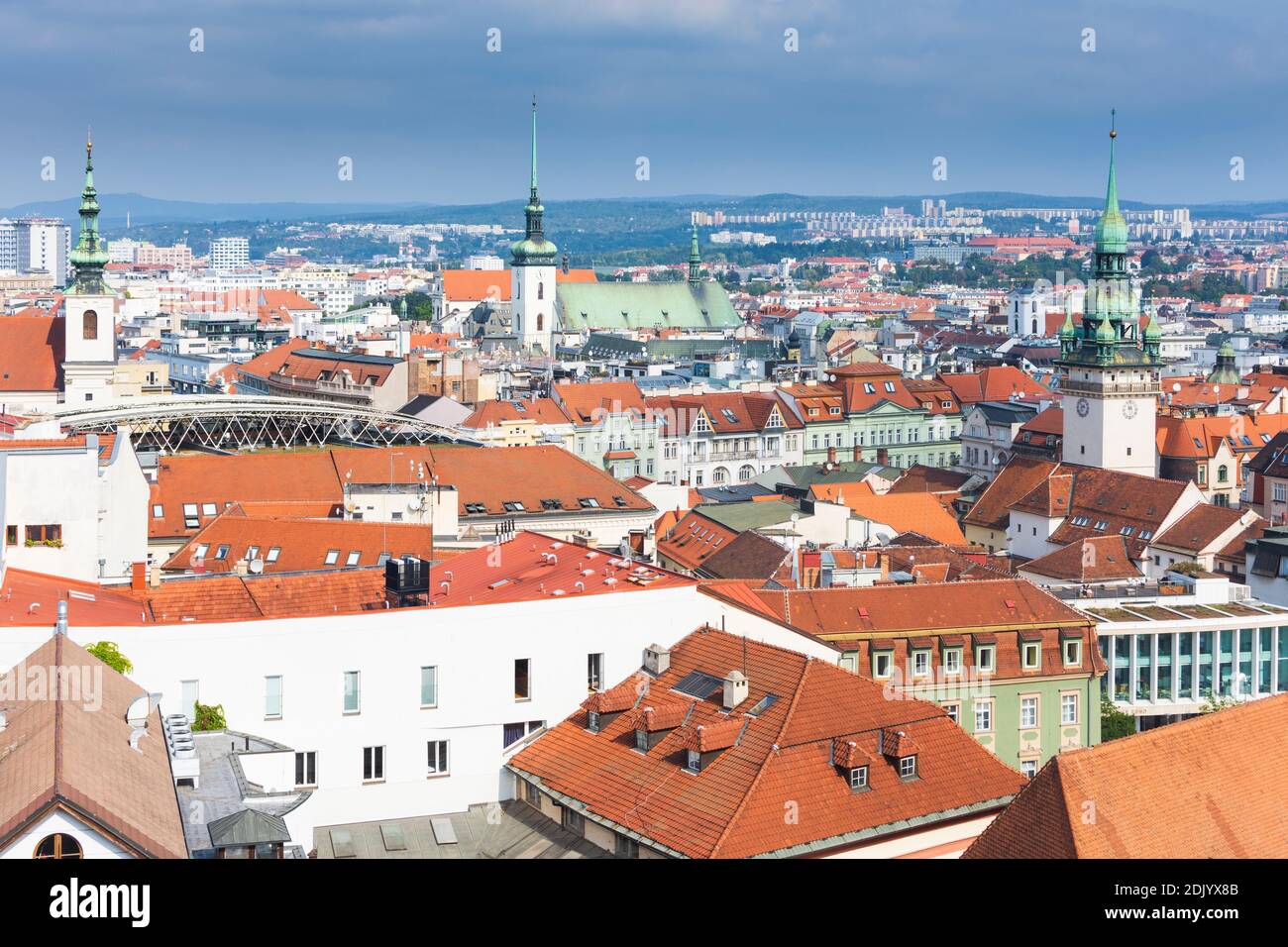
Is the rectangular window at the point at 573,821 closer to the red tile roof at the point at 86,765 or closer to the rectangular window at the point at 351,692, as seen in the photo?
the rectangular window at the point at 351,692

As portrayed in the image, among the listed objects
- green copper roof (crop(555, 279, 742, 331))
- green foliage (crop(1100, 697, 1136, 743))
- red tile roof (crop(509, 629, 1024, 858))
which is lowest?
green foliage (crop(1100, 697, 1136, 743))

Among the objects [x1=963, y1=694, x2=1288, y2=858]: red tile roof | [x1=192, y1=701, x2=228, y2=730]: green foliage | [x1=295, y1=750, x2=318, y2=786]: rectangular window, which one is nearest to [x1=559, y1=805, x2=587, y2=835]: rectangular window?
[x1=295, y1=750, x2=318, y2=786]: rectangular window

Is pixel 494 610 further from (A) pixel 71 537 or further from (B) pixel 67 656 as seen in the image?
(A) pixel 71 537

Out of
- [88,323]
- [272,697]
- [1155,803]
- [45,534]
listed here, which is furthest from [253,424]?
[1155,803]

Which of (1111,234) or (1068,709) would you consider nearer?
(1068,709)

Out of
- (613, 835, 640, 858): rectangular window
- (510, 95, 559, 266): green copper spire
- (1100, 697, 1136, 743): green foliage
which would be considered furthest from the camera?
(510, 95, 559, 266): green copper spire

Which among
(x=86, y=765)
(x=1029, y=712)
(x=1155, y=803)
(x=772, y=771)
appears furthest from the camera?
(x=1029, y=712)

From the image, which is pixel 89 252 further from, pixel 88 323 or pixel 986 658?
pixel 986 658

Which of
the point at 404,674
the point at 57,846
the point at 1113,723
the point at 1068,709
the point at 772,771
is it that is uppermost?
the point at 57,846

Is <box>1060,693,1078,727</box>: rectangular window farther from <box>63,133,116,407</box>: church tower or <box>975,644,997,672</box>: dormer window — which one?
<box>63,133,116,407</box>: church tower
